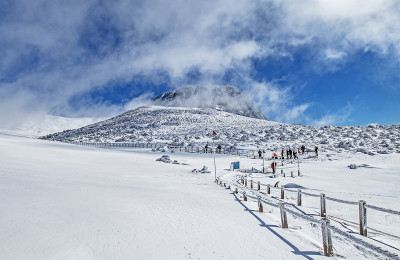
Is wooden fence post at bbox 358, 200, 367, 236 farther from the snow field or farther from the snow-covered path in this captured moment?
the snow-covered path

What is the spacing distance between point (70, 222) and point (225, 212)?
17.2 feet

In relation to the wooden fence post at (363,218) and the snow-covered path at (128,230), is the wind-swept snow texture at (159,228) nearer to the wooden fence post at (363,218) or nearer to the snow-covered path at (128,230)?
the snow-covered path at (128,230)

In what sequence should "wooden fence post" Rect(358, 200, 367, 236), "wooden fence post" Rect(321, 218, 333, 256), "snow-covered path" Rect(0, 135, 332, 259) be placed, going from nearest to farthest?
"snow-covered path" Rect(0, 135, 332, 259), "wooden fence post" Rect(321, 218, 333, 256), "wooden fence post" Rect(358, 200, 367, 236)

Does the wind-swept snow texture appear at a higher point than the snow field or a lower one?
higher

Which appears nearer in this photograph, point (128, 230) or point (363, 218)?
point (128, 230)

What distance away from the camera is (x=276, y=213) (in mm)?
9977

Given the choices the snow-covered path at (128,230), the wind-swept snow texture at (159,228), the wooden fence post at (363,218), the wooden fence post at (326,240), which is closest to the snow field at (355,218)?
the wind-swept snow texture at (159,228)

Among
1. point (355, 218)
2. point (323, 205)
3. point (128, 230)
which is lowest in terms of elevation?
point (355, 218)

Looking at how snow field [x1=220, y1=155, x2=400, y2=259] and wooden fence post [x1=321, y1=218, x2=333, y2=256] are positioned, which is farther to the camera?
snow field [x1=220, y1=155, x2=400, y2=259]

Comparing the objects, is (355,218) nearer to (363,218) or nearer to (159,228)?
(363,218)

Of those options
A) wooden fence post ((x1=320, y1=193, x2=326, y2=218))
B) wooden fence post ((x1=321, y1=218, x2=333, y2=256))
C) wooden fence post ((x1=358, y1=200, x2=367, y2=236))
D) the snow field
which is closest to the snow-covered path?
wooden fence post ((x1=321, y1=218, x2=333, y2=256))

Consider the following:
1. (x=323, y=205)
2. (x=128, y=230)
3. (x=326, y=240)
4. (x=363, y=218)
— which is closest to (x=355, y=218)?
(x=323, y=205)

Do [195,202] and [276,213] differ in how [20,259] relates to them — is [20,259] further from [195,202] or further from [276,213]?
[276,213]

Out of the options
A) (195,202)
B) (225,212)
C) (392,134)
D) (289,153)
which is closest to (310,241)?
(225,212)
